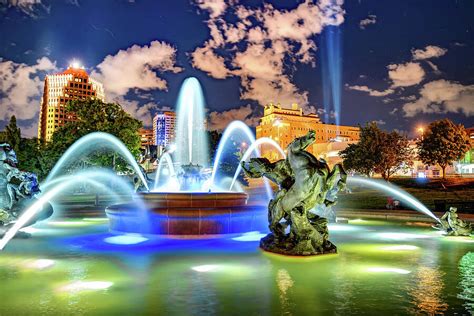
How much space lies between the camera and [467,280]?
8.76 m

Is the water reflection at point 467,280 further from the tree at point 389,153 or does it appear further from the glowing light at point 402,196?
the tree at point 389,153

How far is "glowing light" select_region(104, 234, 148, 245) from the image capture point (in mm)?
13994

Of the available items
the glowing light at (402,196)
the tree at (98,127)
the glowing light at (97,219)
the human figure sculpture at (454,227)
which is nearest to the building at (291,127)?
the glowing light at (402,196)

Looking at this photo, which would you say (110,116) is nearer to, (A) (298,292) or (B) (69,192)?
(B) (69,192)

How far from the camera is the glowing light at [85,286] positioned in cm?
798

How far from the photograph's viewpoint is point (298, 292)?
25.5 feet

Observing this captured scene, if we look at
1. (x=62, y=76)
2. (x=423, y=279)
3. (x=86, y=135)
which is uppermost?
(x=62, y=76)

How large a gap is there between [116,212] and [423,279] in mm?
11300

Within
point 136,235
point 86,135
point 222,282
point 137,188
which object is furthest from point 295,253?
point 86,135

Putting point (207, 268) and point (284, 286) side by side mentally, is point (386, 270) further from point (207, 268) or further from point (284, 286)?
point (207, 268)

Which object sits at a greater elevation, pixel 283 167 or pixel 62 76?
pixel 62 76

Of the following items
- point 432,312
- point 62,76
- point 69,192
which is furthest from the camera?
point 62,76

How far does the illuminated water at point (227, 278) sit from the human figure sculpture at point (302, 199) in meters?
0.63

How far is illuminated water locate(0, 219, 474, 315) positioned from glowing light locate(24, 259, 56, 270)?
1.0 inches
